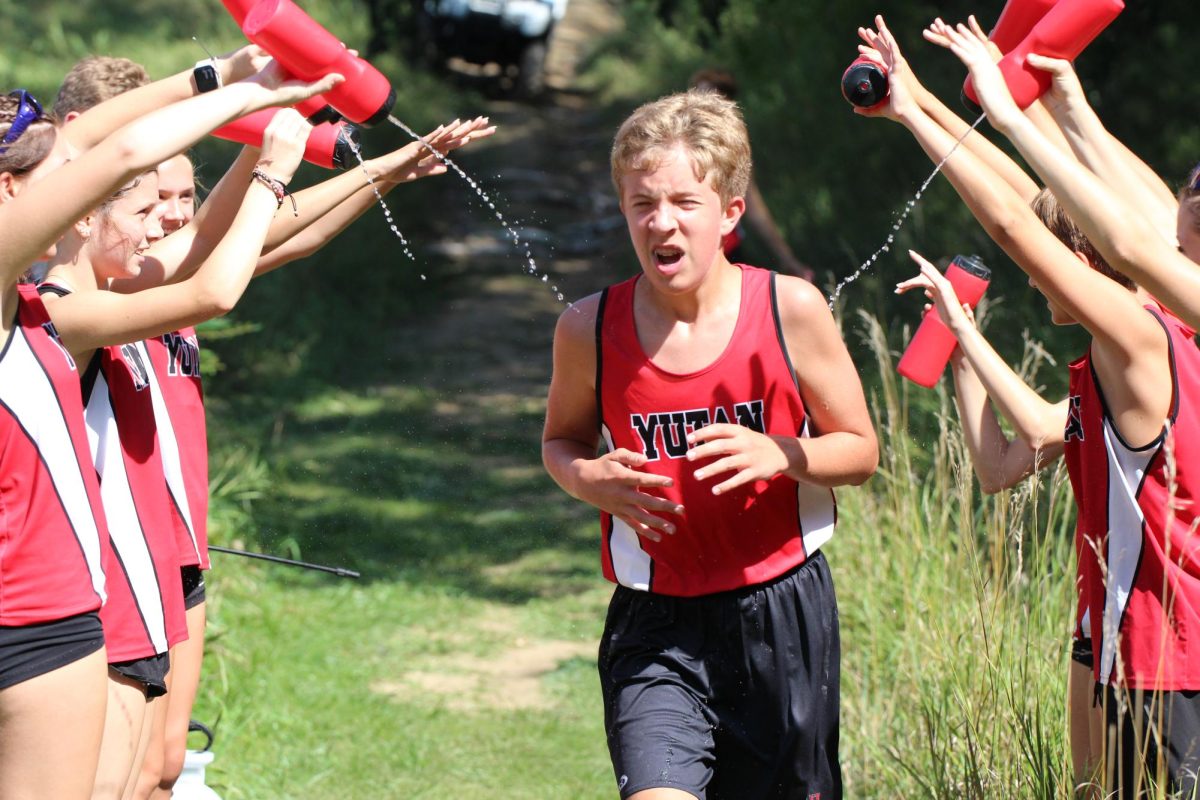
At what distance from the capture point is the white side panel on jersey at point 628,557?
10.9 feet

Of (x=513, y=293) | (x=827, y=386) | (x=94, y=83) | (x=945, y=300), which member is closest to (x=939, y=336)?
(x=945, y=300)

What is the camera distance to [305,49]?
3229 mm

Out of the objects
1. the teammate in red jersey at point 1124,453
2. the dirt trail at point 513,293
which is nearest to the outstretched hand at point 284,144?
the teammate in red jersey at point 1124,453

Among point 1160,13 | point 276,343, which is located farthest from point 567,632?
point 1160,13

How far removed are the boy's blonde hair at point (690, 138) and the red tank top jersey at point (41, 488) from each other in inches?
51.2

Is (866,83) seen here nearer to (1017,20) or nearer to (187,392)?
(1017,20)

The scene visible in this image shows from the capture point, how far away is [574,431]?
3488 millimetres

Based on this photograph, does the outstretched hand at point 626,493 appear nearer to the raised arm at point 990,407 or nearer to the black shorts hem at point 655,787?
the black shorts hem at point 655,787

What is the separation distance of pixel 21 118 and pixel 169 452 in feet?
3.23

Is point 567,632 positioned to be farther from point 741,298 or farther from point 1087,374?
point 1087,374

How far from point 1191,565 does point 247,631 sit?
4.33 m

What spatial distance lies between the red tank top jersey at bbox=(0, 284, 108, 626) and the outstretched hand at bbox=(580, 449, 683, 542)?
1.02 meters

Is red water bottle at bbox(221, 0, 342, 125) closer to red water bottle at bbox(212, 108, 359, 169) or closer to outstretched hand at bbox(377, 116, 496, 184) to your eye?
red water bottle at bbox(212, 108, 359, 169)

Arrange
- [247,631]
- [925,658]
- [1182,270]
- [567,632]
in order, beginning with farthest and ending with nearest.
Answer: [567,632] < [247,631] < [925,658] < [1182,270]
